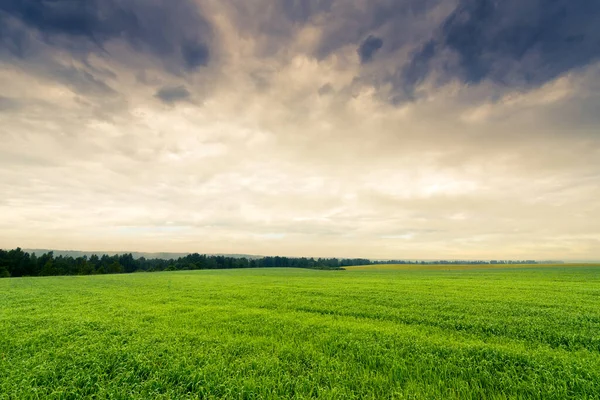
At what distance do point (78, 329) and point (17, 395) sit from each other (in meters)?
6.14

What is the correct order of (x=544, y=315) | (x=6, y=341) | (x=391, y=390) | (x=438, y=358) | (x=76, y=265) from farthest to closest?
(x=76, y=265), (x=544, y=315), (x=6, y=341), (x=438, y=358), (x=391, y=390)

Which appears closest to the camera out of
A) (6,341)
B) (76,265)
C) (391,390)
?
(391,390)

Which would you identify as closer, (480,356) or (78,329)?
(480,356)

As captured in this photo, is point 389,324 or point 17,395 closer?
point 17,395

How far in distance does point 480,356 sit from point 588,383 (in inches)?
88.8

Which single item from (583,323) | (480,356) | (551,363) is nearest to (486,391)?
(480,356)

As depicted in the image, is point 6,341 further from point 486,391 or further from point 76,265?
point 76,265

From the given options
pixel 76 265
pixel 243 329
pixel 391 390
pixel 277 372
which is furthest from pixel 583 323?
pixel 76 265

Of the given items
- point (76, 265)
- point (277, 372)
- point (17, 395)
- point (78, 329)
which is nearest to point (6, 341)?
point (78, 329)

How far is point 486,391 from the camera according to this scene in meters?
6.21

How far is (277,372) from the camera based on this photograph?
23.1 ft

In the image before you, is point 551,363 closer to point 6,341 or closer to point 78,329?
point 78,329

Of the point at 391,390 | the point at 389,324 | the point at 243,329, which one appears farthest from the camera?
the point at 389,324

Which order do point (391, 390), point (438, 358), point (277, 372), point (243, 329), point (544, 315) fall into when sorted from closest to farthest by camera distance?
point (391, 390) → point (277, 372) → point (438, 358) → point (243, 329) → point (544, 315)
